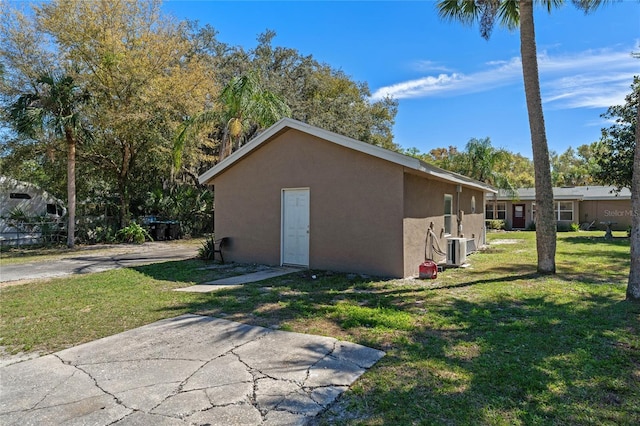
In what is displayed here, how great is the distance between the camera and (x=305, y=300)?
654cm

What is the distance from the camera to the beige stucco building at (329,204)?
8461 millimetres

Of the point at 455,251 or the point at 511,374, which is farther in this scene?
the point at 455,251

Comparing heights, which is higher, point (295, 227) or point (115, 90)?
point (115, 90)

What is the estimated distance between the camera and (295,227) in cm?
1008

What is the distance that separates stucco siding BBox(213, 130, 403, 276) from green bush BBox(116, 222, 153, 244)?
800 centimetres

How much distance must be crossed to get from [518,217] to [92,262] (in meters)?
26.5

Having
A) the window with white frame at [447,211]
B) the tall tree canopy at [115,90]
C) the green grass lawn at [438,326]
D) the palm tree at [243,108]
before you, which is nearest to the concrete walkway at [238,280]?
the green grass lawn at [438,326]

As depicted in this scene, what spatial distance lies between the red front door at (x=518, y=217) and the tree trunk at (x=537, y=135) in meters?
20.7

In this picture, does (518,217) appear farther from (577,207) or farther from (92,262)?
(92,262)

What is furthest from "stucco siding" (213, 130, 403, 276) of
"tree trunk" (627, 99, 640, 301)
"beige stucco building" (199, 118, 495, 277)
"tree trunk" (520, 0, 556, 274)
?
"tree trunk" (627, 99, 640, 301)

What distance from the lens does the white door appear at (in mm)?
9859

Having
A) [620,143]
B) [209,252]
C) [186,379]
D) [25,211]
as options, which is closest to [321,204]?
[209,252]

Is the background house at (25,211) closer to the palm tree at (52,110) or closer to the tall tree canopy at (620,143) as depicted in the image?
the palm tree at (52,110)

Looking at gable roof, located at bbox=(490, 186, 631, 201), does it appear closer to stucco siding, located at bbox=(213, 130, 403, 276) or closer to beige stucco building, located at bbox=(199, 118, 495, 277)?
beige stucco building, located at bbox=(199, 118, 495, 277)
